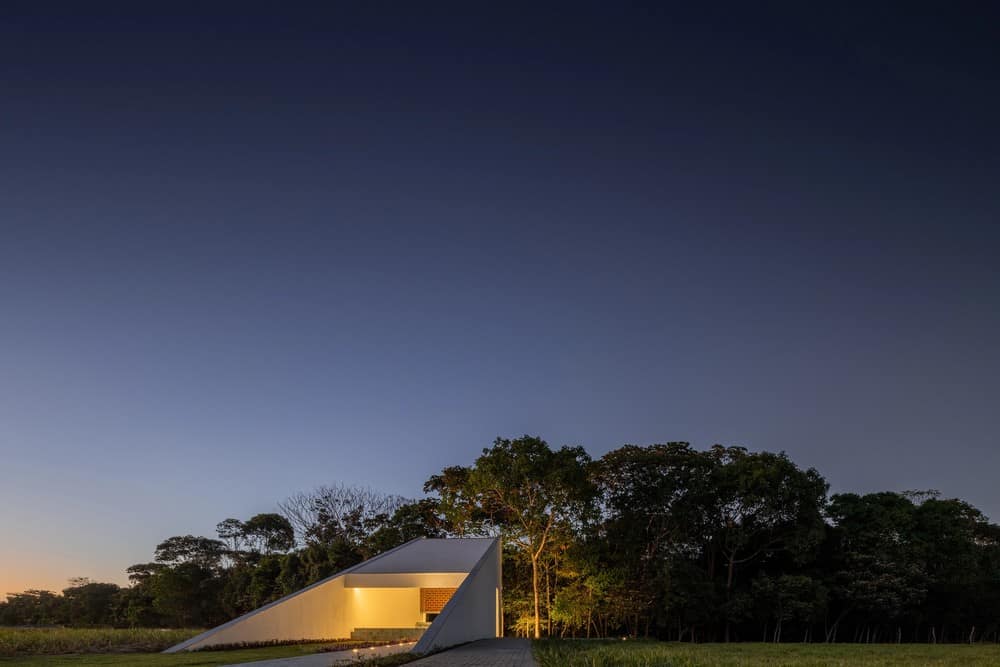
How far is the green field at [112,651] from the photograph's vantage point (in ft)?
33.1

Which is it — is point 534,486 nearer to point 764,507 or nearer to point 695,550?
point 695,550

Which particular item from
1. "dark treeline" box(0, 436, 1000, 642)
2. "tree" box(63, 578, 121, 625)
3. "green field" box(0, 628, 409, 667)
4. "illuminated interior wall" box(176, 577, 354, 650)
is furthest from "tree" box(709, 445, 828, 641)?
"tree" box(63, 578, 121, 625)

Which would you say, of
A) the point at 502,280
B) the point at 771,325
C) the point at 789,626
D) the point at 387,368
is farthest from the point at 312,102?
the point at 789,626

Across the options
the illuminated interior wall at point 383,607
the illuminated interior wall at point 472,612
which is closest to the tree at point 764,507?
the illuminated interior wall at point 472,612

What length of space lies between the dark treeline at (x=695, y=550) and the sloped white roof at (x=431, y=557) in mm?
1479

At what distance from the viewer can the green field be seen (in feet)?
33.1

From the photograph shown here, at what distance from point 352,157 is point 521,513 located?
451 inches

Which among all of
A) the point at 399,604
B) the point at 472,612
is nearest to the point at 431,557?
the point at 399,604

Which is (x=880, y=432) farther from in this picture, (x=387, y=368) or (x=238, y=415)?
(x=238, y=415)

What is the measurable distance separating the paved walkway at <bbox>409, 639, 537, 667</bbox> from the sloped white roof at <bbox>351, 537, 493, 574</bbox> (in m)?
4.14

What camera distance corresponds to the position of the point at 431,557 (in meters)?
18.2

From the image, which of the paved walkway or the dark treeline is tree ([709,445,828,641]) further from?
the paved walkway

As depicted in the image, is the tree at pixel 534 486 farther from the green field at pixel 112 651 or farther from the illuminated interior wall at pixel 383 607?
the green field at pixel 112 651

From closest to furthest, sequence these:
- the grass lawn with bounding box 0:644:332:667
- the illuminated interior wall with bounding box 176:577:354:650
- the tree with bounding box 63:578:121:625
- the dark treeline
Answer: the grass lawn with bounding box 0:644:332:667, the illuminated interior wall with bounding box 176:577:354:650, the dark treeline, the tree with bounding box 63:578:121:625
